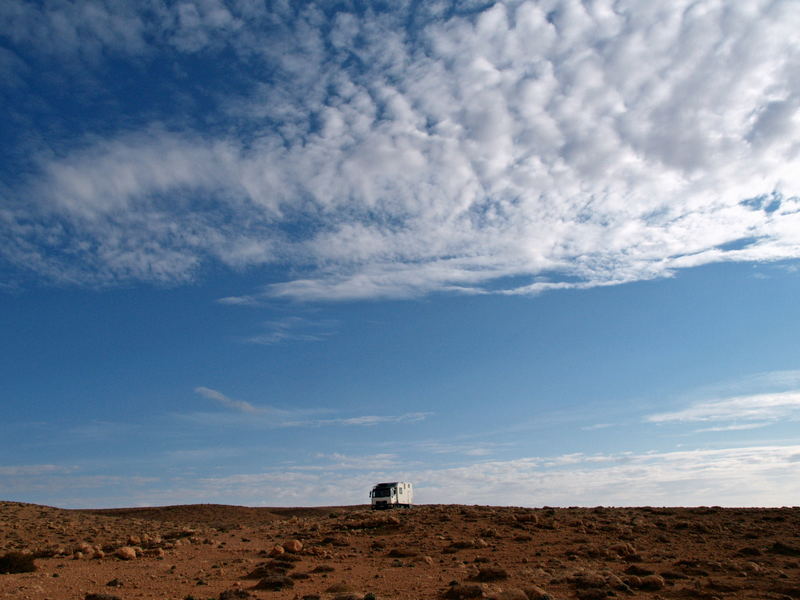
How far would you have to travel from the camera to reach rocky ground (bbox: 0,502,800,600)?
2086 centimetres

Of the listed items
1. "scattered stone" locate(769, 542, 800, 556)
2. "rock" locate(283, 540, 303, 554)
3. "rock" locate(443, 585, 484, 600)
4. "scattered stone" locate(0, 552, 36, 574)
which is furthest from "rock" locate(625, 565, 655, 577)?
"scattered stone" locate(0, 552, 36, 574)

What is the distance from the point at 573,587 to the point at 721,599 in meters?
4.65

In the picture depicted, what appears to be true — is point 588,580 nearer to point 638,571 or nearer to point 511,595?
point 638,571

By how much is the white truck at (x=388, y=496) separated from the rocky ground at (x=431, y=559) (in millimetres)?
11080

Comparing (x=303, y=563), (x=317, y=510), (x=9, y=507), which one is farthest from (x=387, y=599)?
(x=317, y=510)

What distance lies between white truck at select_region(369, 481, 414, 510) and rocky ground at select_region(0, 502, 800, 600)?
11080 mm

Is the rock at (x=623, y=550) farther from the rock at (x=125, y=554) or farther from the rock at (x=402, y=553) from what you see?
the rock at (x=125, y=554)

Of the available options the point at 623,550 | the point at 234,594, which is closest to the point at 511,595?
the point at 234,594

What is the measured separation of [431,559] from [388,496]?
94.5 feet

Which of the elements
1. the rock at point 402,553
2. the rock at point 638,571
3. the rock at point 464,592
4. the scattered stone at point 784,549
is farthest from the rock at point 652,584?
the scattered stone at point 784,549

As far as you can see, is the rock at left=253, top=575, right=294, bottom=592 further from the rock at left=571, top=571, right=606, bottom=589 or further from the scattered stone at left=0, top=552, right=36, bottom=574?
the scattered stone at left=0, top=552, right=36, bottom=574

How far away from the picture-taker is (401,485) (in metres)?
57.2

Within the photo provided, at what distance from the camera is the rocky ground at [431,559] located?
20859 millimetres

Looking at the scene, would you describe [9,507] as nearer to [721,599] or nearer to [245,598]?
[245,598]
